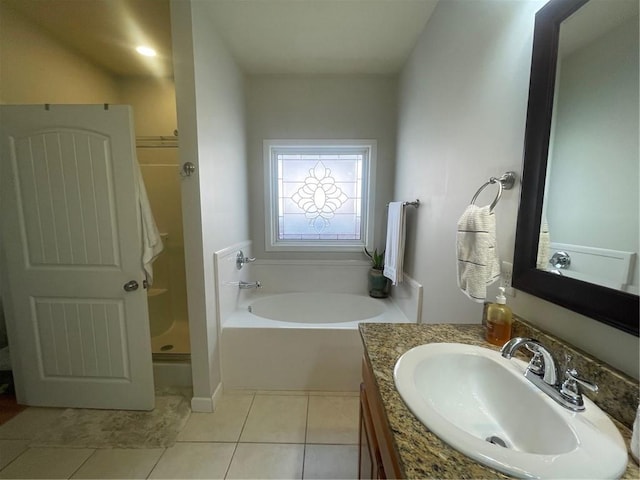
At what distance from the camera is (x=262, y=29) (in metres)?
1.85

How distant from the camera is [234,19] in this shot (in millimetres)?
1753

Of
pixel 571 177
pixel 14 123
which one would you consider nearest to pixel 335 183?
pixel 571 177

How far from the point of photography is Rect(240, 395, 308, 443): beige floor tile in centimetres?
154

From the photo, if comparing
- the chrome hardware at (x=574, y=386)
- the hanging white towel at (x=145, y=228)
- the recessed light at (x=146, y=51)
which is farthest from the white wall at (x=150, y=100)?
the chrome hardware at (x=574, y=386)

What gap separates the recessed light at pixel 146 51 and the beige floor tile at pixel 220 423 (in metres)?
2.83

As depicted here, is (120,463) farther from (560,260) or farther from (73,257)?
(560,260)

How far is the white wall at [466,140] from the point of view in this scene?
86 centimetres

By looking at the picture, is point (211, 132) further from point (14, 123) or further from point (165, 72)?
point (165, 72)

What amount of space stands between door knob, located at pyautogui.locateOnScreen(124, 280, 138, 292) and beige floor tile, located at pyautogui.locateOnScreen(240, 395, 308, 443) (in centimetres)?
115

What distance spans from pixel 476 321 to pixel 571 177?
2.34 ft

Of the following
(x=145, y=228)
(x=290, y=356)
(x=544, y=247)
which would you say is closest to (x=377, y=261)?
(x=290, y=356)

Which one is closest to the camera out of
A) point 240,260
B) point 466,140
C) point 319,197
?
point 466,140

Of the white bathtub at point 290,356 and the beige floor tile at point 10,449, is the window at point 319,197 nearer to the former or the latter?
the white bathtub at point 290,356

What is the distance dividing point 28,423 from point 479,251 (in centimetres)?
280
